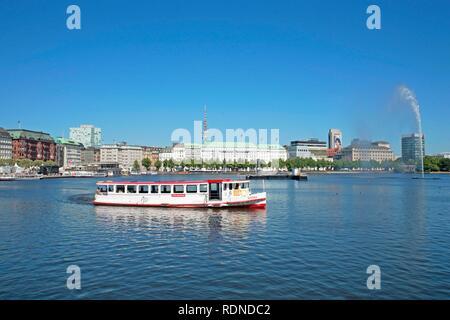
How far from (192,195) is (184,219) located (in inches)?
355

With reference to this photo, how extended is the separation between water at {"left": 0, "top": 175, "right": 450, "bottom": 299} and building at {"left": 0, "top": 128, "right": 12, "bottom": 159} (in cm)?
16243

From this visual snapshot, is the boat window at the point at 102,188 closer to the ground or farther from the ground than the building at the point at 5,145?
closer to the ground

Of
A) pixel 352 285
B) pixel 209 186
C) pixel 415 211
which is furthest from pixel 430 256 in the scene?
pixel 209 186

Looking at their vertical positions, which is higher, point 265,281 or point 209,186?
point 209,186

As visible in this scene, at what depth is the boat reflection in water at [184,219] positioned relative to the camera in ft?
110

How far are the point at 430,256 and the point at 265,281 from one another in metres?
12.1

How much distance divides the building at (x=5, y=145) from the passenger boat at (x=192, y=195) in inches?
6171

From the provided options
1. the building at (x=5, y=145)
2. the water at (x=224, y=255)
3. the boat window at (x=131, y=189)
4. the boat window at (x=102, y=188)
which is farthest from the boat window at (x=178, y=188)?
the building at (x=5, y=145)

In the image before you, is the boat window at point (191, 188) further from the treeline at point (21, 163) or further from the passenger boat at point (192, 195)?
the treeline at point (21, 163)

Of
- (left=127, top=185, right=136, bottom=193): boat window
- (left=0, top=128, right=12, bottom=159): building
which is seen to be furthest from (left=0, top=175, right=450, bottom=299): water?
(left=0, top=128, right=12, bottom=159): building
